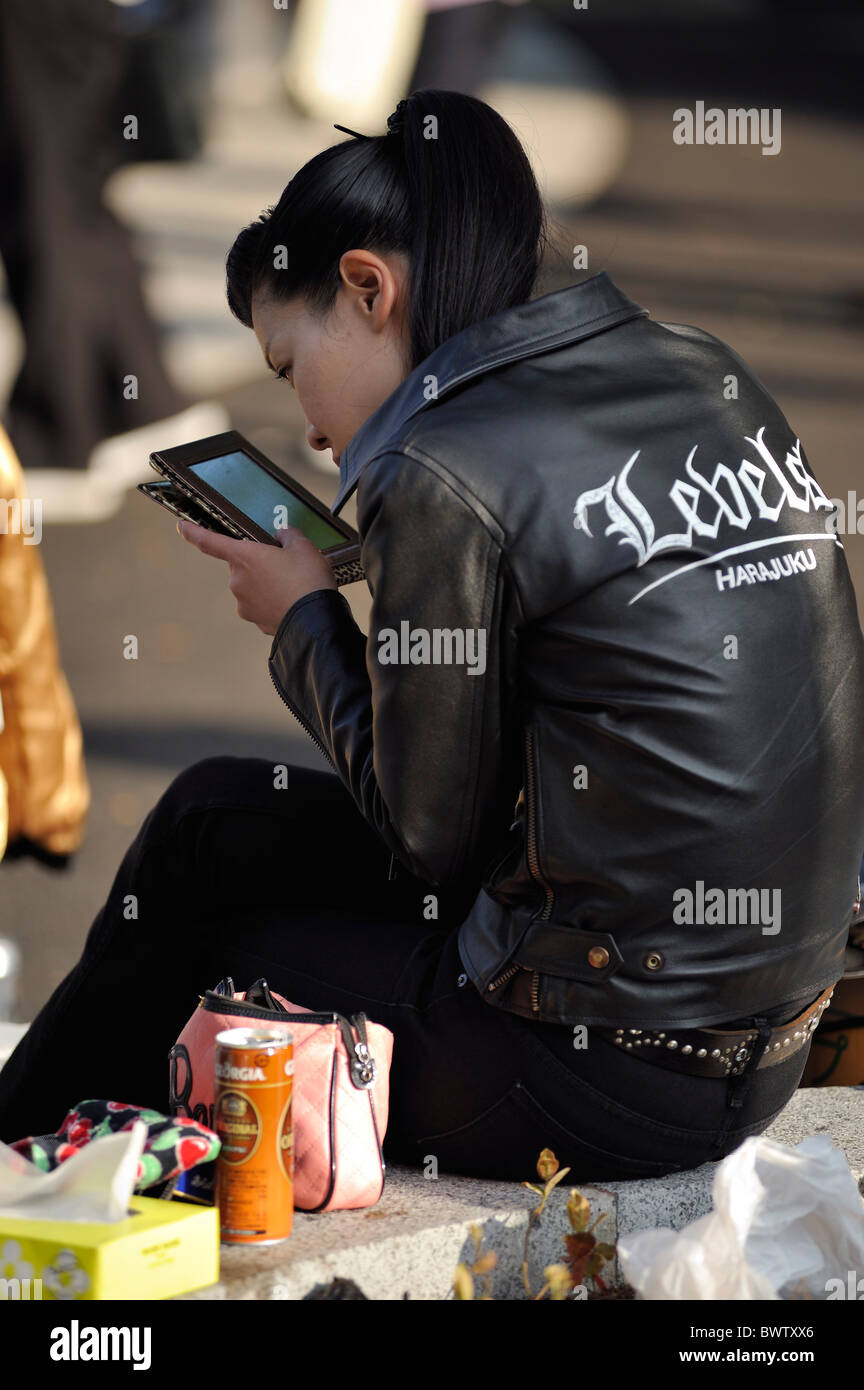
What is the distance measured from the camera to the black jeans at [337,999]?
1.91 metres

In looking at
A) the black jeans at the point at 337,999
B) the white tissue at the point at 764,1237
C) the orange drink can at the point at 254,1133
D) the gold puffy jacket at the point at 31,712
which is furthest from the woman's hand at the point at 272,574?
the gold puffy jacket at the point at 31,712

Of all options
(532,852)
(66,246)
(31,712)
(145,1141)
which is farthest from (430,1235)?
(66,246)

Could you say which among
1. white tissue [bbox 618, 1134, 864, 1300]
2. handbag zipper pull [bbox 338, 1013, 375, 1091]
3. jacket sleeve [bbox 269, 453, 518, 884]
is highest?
jacket sleeve [bbox 269, 453, 518, 884]

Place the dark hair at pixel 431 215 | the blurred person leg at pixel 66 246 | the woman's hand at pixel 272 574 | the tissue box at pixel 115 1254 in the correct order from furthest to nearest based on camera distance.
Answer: the blurred person leg at pixel 66 246, the woman's hand at pixel 272 574, the dark hair at pixel 431 215, the tissue box at pixel 115 1254

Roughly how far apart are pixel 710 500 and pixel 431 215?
1.64ft

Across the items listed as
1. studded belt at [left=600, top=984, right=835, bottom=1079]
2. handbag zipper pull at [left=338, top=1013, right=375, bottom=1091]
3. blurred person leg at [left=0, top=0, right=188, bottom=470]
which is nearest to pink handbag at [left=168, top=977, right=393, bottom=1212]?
handbag zipper pull at [left=338, top=1013, right=375, bottom=1091]

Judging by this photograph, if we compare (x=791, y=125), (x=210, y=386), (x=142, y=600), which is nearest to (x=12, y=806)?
(x=142, y=600)

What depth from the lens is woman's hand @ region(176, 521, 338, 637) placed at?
2125 millimetres

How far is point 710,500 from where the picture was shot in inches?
71.6

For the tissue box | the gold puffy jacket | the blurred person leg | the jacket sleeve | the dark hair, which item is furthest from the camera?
the blurred person leg

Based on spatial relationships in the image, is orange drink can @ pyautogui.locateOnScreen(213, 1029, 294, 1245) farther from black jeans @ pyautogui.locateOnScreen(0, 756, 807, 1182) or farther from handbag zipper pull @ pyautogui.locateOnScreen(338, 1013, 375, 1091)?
black jeans @ pyautogui.locateOnScreen(0, 756, 807, 1182)

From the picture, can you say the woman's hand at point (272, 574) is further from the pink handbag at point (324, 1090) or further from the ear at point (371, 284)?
the pink handbag at point (324, 1090)

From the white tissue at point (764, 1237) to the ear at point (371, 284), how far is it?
1.06 meters

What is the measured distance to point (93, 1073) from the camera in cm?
214
